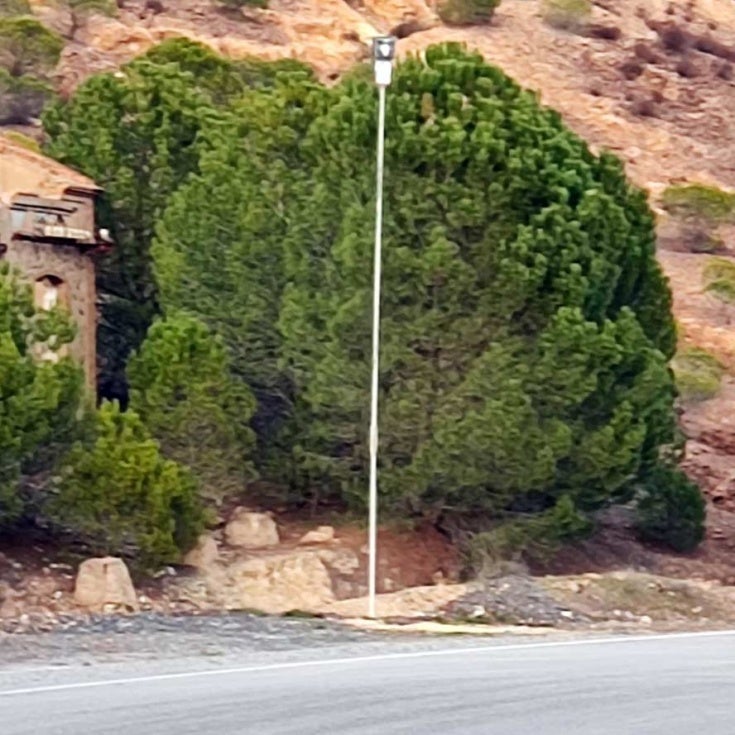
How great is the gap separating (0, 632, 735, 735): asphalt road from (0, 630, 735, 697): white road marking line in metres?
0.02

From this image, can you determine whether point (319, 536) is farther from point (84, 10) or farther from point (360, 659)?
point (84, 10)

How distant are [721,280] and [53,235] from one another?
20337 mm

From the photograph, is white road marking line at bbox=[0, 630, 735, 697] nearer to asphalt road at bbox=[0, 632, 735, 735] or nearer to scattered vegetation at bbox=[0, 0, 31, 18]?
asphalt road at bbox=[0, 632, 735, 735]

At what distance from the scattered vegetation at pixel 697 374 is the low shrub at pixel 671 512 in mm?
6785

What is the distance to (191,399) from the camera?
1134 inches

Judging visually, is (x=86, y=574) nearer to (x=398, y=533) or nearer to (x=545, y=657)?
(x=398, y=533)

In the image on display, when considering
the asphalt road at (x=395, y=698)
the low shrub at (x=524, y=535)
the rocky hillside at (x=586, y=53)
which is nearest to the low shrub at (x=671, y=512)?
the low shrub at (x=524, y=535)

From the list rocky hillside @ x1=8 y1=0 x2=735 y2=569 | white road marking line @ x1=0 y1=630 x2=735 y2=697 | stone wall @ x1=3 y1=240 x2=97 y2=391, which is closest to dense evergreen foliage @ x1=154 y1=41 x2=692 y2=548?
stone wall @ x1=3 y1=240 x2=97 y2=391

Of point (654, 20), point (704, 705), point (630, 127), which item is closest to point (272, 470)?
point (704, 705)

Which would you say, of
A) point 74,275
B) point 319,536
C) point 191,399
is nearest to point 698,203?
point 319,536

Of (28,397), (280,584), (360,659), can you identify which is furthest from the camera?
(280,584)

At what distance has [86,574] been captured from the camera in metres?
25.4

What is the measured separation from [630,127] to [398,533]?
25149 millimetres

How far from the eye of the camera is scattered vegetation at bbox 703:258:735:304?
44.3m
